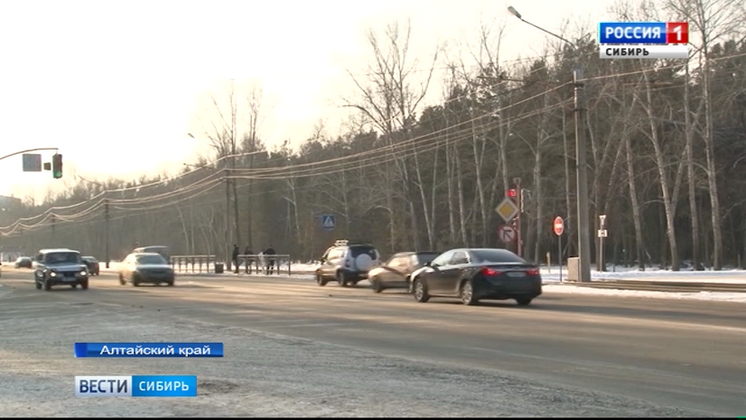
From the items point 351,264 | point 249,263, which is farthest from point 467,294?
point 249,263

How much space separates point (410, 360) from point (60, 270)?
2779 cm

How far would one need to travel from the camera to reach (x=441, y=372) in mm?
9844

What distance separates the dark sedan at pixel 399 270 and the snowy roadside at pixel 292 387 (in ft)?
45.2

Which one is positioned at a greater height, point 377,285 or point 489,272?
point 489,272

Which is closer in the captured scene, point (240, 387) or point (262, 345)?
point (240, 387)

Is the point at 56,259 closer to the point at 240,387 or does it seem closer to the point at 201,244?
the point at 240,387

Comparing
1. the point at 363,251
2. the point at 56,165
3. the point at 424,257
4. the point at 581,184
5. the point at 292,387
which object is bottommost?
the point at 292,387

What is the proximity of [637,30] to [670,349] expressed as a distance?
792 inches

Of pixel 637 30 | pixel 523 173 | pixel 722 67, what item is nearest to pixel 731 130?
pixel 722 67
